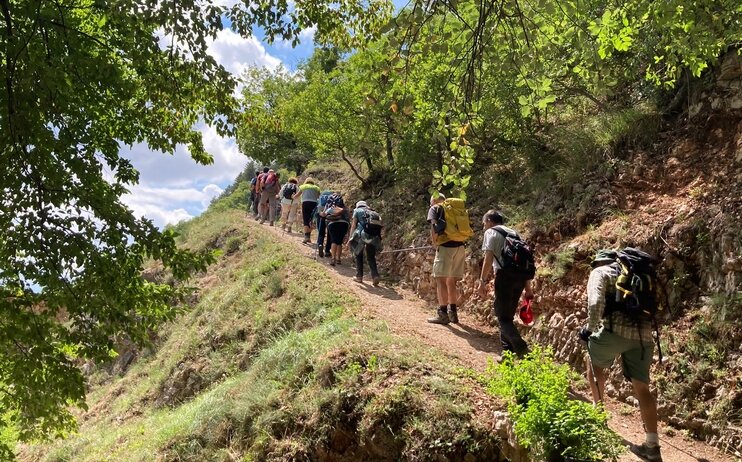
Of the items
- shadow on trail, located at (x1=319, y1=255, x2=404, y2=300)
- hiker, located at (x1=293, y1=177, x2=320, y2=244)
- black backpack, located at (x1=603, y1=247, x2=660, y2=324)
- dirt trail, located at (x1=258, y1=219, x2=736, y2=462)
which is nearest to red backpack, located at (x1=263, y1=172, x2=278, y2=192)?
hiker, located at (x1=293, y1=177, x2=320, y2=244)

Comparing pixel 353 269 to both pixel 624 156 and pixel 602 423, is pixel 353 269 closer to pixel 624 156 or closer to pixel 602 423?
pixel 624 156

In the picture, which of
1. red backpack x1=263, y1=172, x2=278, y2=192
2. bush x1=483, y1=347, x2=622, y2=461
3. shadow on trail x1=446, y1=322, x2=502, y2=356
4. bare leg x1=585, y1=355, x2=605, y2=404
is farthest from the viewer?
red backpack x1=263, y1=172, x2=278, y2=192

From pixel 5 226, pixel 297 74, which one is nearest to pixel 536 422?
pixel 5 226

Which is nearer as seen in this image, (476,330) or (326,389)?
(326,389)

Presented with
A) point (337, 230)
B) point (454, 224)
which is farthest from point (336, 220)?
point (454, 224)

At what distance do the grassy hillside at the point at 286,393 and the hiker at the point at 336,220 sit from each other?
847 mm

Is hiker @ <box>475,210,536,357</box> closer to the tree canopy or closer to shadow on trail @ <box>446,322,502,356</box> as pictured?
shadow on trail @ <box>446,322,502,356</box>

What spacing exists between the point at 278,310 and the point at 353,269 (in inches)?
110

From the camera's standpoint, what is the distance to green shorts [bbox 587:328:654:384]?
4.36 meters

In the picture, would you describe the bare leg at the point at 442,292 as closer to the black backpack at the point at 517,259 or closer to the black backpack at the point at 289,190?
the black backpack at the point at 517,259

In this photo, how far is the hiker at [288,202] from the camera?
1551cm

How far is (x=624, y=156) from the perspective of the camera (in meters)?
7.83

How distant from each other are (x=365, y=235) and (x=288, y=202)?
639 centimetres

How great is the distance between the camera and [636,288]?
4324 mm
